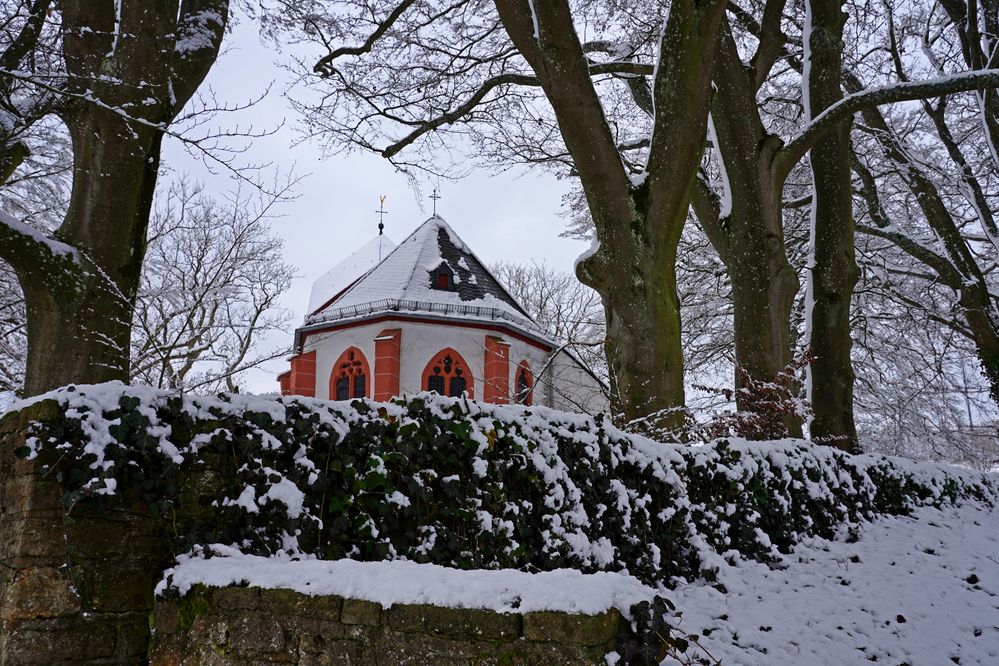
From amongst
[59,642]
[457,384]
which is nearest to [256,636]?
[59,642]

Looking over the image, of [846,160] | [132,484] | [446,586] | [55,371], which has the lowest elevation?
[446,586]

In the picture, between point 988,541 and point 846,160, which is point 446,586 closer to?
point 988,541

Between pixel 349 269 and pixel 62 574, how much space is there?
2658 centimetres

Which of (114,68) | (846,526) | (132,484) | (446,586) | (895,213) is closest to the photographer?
(446,586)

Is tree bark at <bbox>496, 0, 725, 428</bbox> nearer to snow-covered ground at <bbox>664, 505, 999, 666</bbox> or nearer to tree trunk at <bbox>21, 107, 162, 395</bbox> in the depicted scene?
snow-covered ground at <bbox>664, 505, 999, 666</bbox>

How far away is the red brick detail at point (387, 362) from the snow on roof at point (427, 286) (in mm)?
816

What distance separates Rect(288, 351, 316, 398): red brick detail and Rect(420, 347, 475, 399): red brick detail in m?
3.32

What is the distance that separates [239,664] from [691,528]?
3.38m

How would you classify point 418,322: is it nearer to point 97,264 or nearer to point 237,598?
point 97,264

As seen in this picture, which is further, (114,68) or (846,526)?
(846,526)

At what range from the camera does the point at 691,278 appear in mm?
17078

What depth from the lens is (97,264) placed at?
644 centimetres

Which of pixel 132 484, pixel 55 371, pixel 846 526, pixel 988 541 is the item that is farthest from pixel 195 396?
pixel 988 541

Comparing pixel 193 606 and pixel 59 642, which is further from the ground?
pixel 193 606
